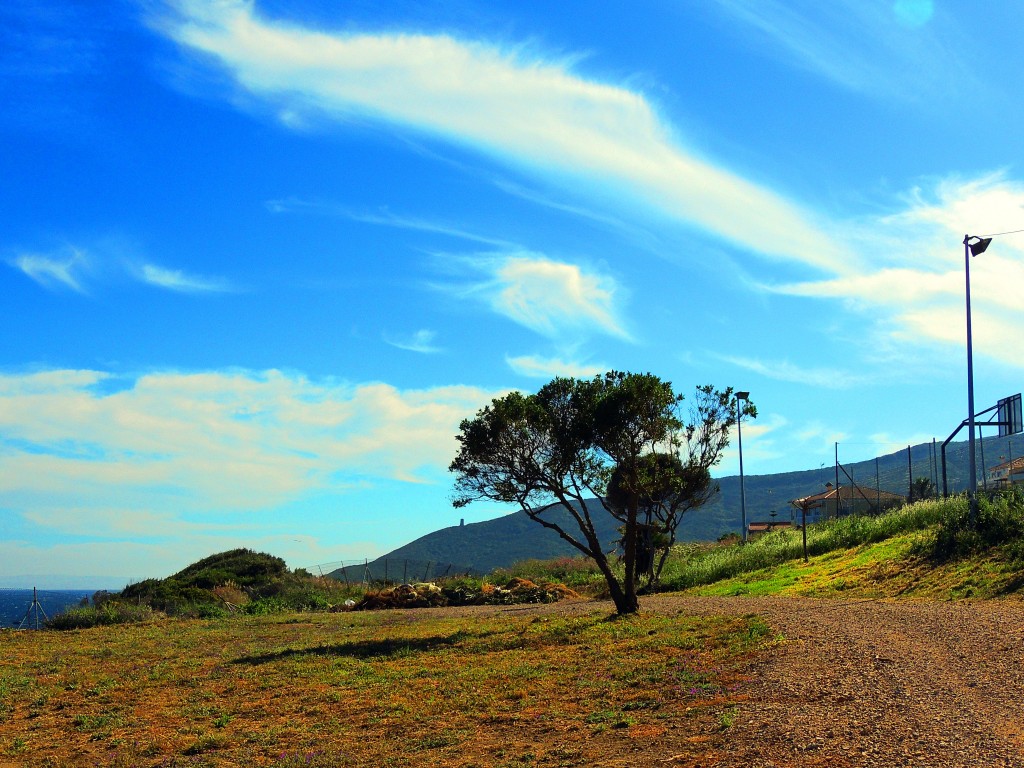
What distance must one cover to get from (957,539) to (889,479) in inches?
5866

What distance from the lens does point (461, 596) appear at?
4053 cm

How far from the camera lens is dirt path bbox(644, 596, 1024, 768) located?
30.6ft

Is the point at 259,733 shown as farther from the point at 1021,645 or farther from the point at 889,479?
the point at 889,479

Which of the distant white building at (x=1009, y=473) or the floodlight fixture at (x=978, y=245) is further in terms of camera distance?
the distant white building at (x=1009, y=473)

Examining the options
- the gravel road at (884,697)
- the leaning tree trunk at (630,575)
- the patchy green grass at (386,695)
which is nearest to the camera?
the gravel road at (884,697)

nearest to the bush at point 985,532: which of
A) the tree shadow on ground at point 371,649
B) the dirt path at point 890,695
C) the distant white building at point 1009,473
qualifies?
the dirt path at point 890,695

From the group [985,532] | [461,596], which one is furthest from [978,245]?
[461,596]

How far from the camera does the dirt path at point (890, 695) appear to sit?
9320 mm

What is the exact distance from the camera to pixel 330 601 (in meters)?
43.0

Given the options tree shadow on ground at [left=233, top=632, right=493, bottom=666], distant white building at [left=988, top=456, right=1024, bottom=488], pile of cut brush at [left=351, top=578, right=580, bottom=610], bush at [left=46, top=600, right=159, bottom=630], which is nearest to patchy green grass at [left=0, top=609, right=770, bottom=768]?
tree shadow on ground at [left=233, top=632, right=493, bottom=666]

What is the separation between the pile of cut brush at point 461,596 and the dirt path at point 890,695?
2158 centimetres

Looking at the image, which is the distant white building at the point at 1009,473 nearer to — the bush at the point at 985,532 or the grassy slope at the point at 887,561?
the grassy slope at the point at 887,561

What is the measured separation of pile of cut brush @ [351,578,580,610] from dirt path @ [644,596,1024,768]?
21578 mm

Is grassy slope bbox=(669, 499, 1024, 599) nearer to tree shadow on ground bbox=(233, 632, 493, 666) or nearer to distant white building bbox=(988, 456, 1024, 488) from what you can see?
tree shadow on ground bbox=(233, 632, 493, 666)
